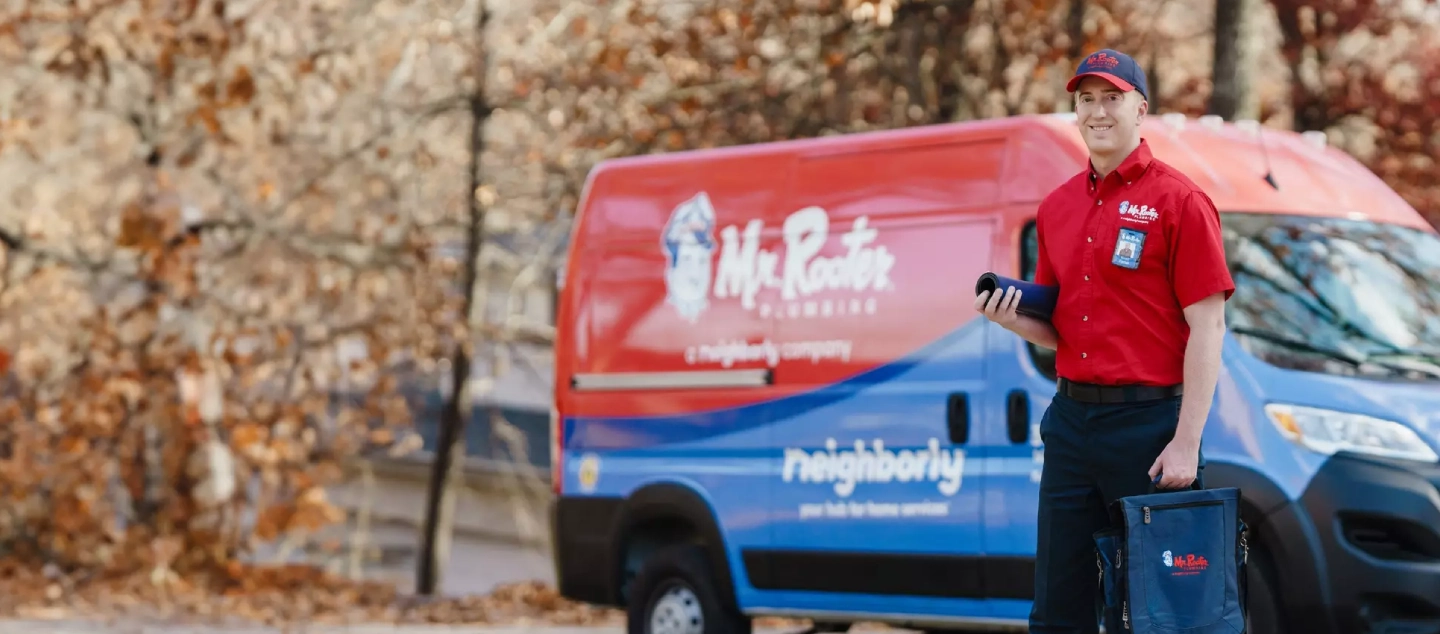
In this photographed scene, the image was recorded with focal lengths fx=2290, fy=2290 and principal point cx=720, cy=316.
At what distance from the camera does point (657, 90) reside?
719 inches

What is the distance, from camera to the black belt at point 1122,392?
5.56 metres

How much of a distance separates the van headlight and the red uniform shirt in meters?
2.54

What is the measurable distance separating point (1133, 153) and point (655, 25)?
1263cm

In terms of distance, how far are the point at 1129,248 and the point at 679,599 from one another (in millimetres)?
5004

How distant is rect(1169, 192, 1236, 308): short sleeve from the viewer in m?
5.43

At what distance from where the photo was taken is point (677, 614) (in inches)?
399

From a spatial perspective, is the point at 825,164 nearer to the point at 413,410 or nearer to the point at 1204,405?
the point at 1204,405

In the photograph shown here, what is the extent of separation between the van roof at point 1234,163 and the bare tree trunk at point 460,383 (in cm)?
975

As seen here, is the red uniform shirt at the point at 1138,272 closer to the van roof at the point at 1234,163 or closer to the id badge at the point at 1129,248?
the id badge at the point at 1129,248

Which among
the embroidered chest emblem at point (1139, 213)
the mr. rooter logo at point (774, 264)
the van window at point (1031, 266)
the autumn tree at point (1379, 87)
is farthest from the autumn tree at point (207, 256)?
the embroidered chest emblem at point (1139, 213)

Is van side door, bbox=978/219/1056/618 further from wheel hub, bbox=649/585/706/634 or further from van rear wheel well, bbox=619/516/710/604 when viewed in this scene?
van rear wheel well, bbox=619/516/710/604

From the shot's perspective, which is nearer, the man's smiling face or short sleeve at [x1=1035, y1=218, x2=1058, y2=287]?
the man's smiling face

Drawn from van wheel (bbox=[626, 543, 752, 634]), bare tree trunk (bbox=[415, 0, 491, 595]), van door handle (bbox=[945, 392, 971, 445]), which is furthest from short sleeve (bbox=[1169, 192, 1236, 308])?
bare tree trunk (bbox=[415, 0, 491, 595])

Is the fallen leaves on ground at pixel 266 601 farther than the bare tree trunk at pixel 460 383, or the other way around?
the bare tree trunk at pixel 460 383
